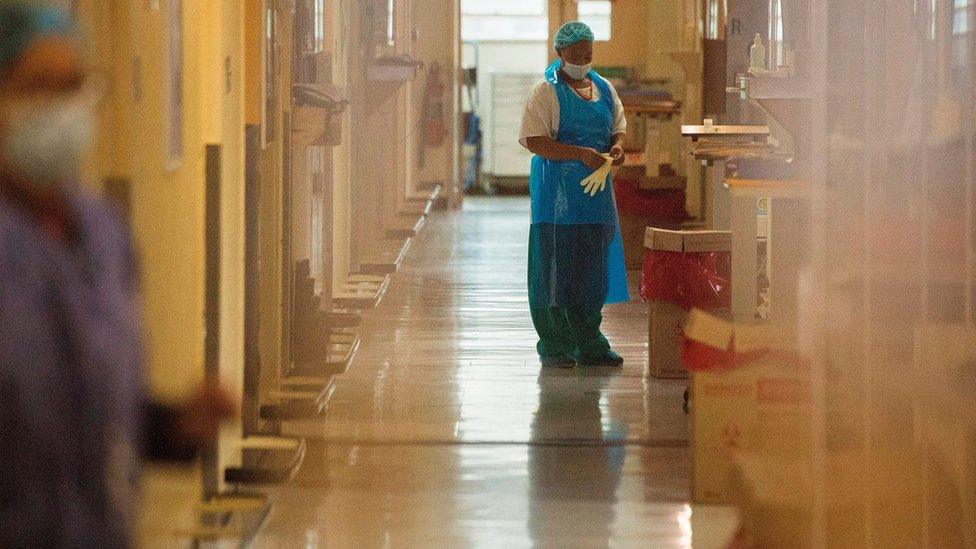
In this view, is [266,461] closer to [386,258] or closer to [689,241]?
[689,241]

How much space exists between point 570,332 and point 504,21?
1058cm

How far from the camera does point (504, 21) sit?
16938 millimetres

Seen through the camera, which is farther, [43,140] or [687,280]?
[687,280]

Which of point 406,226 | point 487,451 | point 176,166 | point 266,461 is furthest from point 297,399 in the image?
point 406,226

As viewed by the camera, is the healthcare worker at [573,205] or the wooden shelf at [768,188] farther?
the healthcare worker at [573,205]

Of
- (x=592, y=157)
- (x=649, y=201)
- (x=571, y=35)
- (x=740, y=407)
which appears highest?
(x=571, y=35)

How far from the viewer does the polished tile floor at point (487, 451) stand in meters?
4.12

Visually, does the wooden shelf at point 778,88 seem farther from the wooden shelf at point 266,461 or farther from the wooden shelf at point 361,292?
the wooden shelf at point 266,461

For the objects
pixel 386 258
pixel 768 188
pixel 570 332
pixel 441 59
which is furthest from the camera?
pixel 441 59

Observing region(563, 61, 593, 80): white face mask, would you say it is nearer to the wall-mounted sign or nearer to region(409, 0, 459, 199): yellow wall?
the wall-mounted sign

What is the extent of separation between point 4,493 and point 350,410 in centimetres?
403

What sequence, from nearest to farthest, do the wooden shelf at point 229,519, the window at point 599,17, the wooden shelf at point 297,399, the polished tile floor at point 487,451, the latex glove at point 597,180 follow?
1. the wooden shelf at point 229,519
2. the polished tile floor at point 487,451
3. the wooden shelf at point 297,399
4. the latex glove at point 597,180
5. the window at point 599,17

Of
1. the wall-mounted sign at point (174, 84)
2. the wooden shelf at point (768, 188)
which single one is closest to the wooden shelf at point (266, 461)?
the wall-mounted sign at point (174, 84)

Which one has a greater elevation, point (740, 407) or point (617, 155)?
point (617, 155)
